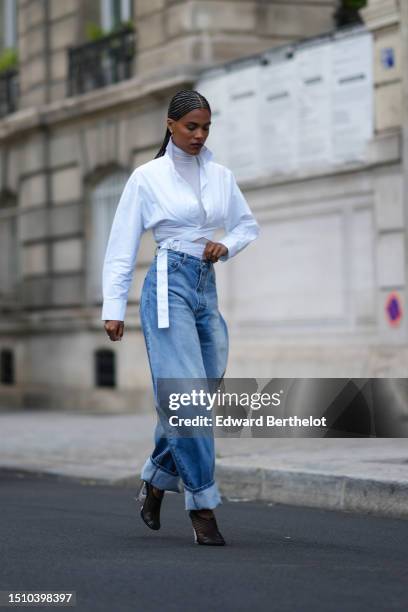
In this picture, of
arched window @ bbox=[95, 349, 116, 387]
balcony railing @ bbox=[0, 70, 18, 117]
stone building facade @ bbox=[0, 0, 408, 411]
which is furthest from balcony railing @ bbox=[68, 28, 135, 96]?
arched window @ bbox=[95, 349, 116, 387]

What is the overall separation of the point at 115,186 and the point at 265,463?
33.8 feet

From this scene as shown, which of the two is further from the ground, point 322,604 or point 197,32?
point 197,32

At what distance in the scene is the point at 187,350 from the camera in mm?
6562

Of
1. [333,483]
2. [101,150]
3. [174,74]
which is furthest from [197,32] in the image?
[333,483]

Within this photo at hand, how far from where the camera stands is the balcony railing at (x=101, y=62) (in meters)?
A: 19.4

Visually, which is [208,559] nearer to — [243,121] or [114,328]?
[114,328]

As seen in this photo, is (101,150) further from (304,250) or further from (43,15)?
(304,250)

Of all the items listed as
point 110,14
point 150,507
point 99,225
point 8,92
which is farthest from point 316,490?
point 8,92

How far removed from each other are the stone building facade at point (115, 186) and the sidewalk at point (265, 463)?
7.73 feet

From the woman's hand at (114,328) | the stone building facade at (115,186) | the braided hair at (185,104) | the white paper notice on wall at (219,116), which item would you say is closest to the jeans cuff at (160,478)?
the woman's hand at (114,328)

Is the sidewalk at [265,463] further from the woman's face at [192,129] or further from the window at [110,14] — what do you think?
the window at [110,14]

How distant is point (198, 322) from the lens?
22.1ft

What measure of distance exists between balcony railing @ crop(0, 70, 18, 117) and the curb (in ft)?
44.2

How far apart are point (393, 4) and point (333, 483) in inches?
274
